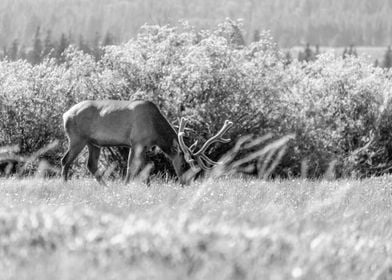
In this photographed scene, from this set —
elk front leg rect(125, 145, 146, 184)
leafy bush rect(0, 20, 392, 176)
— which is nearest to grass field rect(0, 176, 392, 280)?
elk front leg rect(125, 145, 146, 184)

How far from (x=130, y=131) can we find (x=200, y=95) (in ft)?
43.8

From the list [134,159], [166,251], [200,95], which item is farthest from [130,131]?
[200,95]

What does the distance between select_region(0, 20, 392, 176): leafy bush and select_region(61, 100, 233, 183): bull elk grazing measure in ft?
27.8

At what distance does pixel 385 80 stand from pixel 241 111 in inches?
652

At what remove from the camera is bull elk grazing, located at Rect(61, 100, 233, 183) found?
1459cm

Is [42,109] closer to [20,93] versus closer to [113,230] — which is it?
[20,93]

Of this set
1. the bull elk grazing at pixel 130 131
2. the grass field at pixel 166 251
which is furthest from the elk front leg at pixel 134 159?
the grass field at pixel 166 251

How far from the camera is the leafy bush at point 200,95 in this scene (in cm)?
2720

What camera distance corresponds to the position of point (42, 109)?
100 ft

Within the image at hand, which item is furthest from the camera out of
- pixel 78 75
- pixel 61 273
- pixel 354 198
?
pixel 78 75

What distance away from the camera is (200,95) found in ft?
92.0

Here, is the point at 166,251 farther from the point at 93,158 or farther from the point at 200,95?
the point at 200,95

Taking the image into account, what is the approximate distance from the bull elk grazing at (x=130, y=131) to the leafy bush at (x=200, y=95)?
846 centimetres

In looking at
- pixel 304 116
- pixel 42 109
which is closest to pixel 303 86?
pixel 304 116
